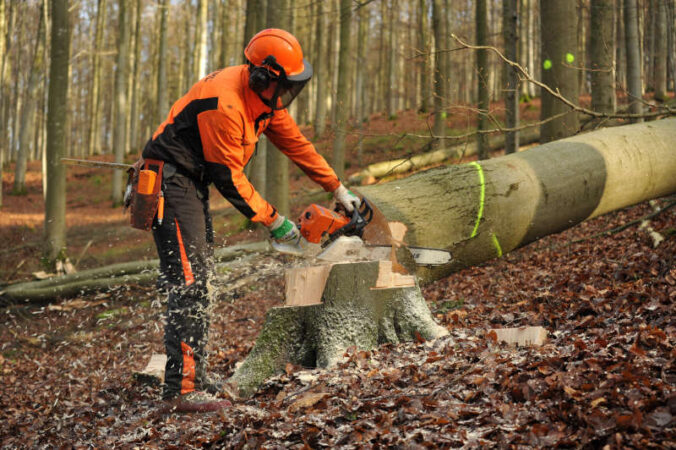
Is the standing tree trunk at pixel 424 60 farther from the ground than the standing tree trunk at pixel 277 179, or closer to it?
farther from the ground

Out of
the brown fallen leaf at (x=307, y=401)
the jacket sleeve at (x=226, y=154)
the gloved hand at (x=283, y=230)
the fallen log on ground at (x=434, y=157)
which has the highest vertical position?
the fallen log on ground at (x=434, y=157)

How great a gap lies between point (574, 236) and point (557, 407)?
5267 millimetres

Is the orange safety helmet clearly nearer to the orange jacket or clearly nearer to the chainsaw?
the orange jacket

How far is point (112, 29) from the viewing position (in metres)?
34.2

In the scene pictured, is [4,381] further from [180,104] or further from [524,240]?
[524,240]

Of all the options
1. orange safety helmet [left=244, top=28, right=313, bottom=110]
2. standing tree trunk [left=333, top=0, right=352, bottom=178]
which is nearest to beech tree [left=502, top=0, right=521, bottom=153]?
standing tree trunk [left=333, top=0, right=352, bottom=178]

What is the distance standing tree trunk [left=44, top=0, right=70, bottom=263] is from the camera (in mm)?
9703

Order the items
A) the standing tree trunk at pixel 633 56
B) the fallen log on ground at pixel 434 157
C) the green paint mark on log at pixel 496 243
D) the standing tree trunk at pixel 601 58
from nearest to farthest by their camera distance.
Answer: the green paint mark on log at pixel 496 243 < the standing tree trunk at pixel 601 58 < the standing tree trunk at pixel 633 56 < the fallen log on ground at pixel 434 157

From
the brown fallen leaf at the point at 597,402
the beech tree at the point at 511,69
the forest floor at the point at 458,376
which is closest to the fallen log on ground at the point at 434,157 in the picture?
the beech tree at the point at 511,69

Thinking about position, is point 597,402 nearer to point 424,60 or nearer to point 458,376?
point 458,376

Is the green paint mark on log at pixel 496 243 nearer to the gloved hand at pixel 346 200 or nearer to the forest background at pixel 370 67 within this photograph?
the forest background at pixel 370 67

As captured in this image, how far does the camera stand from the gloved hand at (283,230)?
387cm

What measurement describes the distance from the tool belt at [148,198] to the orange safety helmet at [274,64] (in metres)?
0.88

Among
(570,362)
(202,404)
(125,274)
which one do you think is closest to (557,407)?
(570,362)
